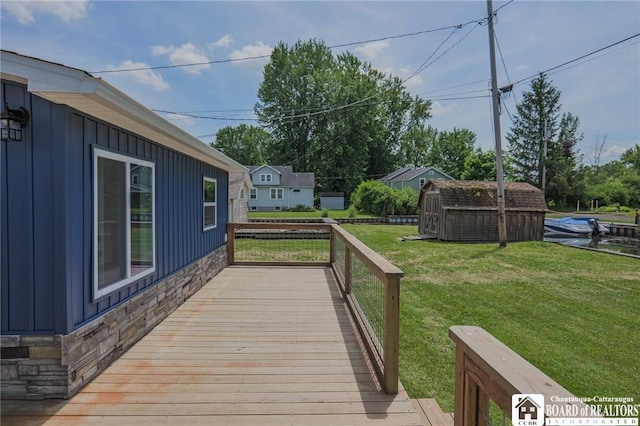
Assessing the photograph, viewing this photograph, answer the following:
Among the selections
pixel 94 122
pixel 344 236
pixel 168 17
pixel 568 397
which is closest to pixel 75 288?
pixel 94 122

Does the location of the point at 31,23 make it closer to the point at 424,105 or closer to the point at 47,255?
the point at 47,255

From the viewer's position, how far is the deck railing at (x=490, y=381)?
3.16ft

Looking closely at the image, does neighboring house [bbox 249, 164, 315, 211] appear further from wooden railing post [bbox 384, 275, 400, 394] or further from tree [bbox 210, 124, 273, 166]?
wooden railing post [bbox 384, 275, 400, 394]

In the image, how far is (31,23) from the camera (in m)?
8.27

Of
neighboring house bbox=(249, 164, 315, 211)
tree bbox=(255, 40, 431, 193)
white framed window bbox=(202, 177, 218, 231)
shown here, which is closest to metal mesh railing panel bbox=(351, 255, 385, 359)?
white framed window bbox=(202, 177, 218, 231)

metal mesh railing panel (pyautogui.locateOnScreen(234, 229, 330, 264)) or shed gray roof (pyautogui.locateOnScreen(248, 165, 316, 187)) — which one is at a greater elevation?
shed gray roof (pyautogui.locateOnScreen(248, 165, 316, 187))

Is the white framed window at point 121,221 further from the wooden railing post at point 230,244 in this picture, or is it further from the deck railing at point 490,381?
the wooden railing post at point 230,244

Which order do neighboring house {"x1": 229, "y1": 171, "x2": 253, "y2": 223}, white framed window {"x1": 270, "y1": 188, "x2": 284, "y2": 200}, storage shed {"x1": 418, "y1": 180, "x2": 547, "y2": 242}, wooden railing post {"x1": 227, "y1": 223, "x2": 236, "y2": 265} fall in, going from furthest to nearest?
white framed window {"x1": 270, "y1": 188, "x2": 284, "y2": 200} < neighboring house {"x1": 229, "y1": 171, "x2": 253, "y2": 223} < storage shed {"x1": 418, "y1": 180, "x2": 547, "y2": 242} < wooden railing post {"x1": 227, "y1": 223, "x2": 236, "y2": 265}

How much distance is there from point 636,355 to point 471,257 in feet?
21.5

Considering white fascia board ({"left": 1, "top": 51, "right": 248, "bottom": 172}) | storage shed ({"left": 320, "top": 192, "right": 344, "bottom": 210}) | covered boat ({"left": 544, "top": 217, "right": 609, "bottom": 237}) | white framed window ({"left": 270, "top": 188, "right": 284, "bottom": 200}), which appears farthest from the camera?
storage shed ({"left": 320, "top": 192, "right": 344, "bottom": 210})

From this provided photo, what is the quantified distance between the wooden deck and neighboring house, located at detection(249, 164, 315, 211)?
26519 millimetres

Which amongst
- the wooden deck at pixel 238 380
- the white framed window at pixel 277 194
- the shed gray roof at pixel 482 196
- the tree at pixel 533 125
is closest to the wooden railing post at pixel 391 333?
the wooden deck at pixel 238 380

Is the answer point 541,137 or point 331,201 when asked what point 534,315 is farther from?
point 541,137

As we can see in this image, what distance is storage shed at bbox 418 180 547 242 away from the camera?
14.0 meters
